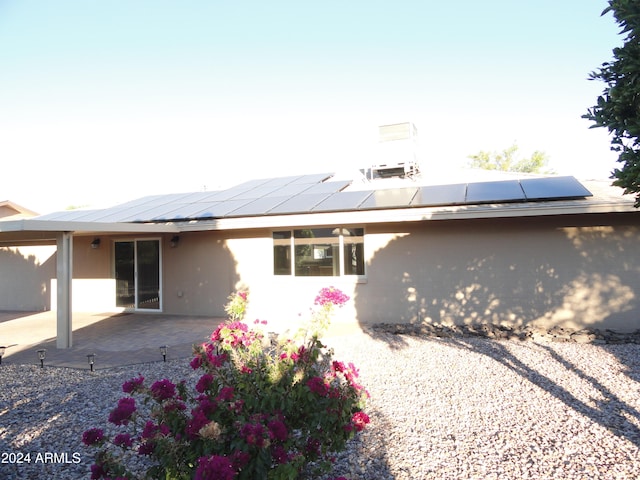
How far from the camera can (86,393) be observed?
16.1ft

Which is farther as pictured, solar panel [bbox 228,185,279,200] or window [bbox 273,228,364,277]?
solar panel [bbox 228,185,279,200]

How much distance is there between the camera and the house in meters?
7.75

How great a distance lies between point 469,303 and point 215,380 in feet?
23.7

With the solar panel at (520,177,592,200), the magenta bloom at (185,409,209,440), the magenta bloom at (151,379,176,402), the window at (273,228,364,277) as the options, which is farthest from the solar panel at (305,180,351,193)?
the magenta bloom at (185,409,209,440)

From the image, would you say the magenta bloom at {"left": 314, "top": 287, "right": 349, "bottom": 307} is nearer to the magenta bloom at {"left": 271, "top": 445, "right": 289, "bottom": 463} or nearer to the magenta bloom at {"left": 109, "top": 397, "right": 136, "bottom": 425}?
the magenta bloom at {"left": 271, "top": 445, "right": 289, "bottom": 463}

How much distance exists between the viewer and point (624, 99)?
12.2 feet

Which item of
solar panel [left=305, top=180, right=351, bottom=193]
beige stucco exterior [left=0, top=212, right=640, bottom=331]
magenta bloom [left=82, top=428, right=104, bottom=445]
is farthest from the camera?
solar panel [left=305, top=180, right=351, bottom=193]

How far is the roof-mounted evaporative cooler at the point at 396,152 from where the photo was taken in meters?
12.0

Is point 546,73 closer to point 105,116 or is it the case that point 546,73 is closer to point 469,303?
point 469,303

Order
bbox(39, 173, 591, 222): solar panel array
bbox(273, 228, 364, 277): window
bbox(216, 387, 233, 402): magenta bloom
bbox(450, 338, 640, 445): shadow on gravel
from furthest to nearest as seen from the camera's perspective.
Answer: bbox(273, 228, 364, 277): window → bbox(39, 173, 591, 222): solar panel array → bbox(450, 338, 640, 445): shadow on gravel → bbox(216, 387, 233, 402): magenta bloom

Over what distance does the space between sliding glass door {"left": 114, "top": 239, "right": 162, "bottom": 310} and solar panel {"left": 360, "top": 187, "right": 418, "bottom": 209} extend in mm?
6377

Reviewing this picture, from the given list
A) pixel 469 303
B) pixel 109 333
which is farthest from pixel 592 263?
pixel 109 333

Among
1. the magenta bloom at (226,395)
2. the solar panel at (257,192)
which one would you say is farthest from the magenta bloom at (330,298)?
the solar panel at (257,192)

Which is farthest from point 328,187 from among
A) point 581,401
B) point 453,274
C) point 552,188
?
point 581,401
